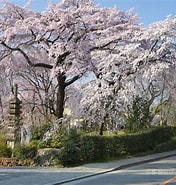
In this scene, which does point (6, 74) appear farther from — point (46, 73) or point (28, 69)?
point (46, 73)

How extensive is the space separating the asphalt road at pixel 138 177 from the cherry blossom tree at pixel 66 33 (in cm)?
799

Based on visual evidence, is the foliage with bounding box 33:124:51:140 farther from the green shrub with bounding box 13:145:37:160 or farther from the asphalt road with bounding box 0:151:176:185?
the asphalt road with bounding box 0:151:176:185

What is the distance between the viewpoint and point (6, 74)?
26750 mm

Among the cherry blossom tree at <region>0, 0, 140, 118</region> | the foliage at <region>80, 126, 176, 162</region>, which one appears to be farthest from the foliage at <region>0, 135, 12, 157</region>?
the cherry blossom tree at <region>0, 0, 140, 118</region>

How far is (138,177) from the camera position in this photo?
1478cm

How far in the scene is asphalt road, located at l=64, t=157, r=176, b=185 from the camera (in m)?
13.4

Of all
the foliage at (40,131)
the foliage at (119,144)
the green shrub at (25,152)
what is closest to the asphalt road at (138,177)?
the foliage at (119,144)

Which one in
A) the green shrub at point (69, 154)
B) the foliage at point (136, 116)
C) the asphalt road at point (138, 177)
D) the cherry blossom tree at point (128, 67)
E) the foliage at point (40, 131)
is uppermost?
the cherry blossom tree at point (128, 67)

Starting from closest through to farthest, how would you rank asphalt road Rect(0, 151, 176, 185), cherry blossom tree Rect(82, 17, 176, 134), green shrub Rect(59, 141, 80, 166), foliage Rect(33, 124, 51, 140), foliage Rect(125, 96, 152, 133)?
asphalt road Rect(0, 151, 176, 185)
green shrub Rect(59, 141, 80, 166)
foliage Rect(33, 124, 51, 140)
cherry blossom tree Rect(82, 17, 176, 134)
foliage Rect(125, 96, 152, 133)

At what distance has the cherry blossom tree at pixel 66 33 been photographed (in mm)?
23469

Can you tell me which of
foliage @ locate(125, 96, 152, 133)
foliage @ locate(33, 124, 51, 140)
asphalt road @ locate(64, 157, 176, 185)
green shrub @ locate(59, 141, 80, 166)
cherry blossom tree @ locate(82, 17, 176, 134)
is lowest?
asphalt road @ locate(64, 157, 176, 185)

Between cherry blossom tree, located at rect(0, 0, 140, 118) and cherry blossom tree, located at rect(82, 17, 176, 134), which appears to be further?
cherry blossom tree, located at rect(0, 0, 140, 118)

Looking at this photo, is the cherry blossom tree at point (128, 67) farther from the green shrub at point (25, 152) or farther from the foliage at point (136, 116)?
the green shrub at point (25, 152)

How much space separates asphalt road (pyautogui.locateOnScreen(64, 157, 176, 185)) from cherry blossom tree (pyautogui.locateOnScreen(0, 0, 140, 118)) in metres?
7.99
